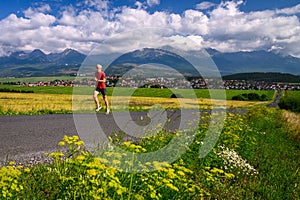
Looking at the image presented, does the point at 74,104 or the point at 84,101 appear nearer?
the point at 74,104

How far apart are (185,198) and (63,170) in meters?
1.63

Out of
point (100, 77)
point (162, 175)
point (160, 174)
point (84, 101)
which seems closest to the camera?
point (162, 175)

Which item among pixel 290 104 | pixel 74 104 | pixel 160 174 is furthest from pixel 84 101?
pixel 290 104

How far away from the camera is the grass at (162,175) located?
293 centimetres

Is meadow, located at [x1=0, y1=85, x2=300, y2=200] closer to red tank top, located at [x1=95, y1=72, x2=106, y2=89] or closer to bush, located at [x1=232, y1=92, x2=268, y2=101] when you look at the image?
red tank top, located at [x1=95, y1=72, x2=106, y2=89]

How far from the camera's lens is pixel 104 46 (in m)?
6.62

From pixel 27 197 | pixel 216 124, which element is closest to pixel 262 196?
pixel 216 124

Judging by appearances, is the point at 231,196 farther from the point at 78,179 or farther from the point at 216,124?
the point at 216,124

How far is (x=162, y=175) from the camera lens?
131 inches

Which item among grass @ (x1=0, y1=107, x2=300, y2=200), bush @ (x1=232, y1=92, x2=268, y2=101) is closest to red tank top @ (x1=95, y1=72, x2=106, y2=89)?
grass @ (x1=0, y1=107, x2=300, y2=200)

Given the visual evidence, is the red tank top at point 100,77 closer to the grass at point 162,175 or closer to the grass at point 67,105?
the grass at point 67,105

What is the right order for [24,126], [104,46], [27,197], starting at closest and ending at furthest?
[27,197], [104,46], [24,126]

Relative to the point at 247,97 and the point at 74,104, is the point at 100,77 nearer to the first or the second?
the point at 74,104

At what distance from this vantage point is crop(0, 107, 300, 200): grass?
2.93 metres
